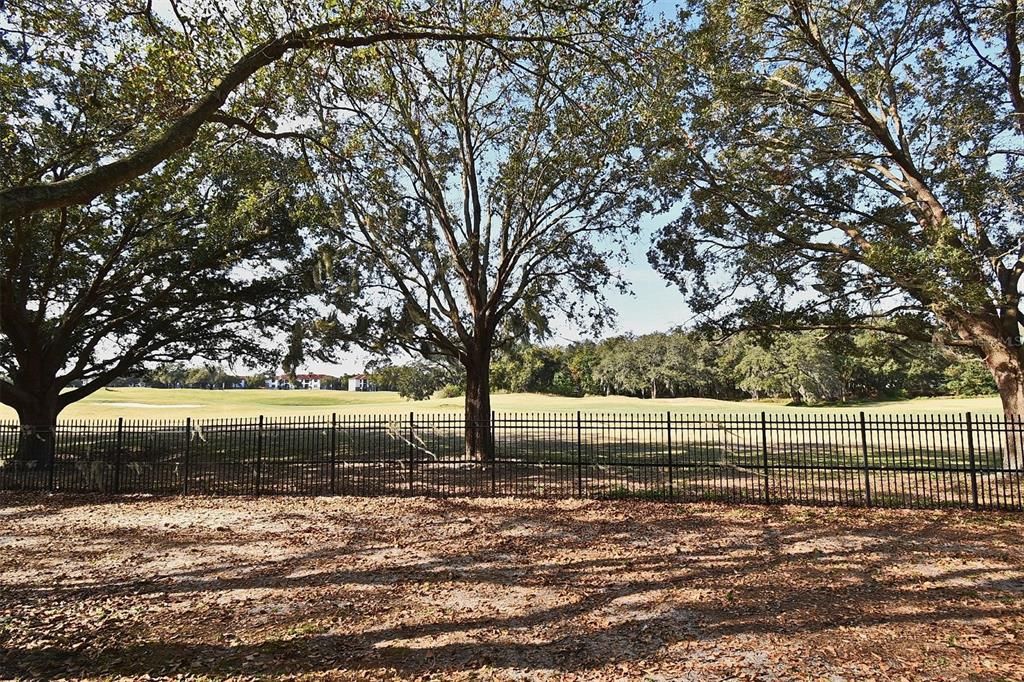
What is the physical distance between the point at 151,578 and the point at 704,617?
700 centimetres

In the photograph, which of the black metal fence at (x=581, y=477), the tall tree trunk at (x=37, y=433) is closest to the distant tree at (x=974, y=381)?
the black metal fence at (x=581, y=477)

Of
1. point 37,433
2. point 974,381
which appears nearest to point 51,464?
point 37,433

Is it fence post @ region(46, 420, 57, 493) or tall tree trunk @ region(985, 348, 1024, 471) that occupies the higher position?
tall tree trunk @ region(985, 348, 1024, 471)

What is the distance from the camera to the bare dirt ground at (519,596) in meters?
4.95

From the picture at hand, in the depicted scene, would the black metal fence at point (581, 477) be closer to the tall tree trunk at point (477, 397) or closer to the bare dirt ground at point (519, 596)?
the tall tree trunk at point (477, 397)

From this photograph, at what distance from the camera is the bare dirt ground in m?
4.95

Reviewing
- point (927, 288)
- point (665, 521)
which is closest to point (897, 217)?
point (927, 288)

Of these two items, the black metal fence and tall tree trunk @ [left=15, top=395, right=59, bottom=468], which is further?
tall tree trunk @ [left=15, top=395, right=59, bottom=468]

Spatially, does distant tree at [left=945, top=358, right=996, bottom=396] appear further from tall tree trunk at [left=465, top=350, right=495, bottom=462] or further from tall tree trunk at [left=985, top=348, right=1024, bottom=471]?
tall tree trunk at [left=465, top=350, right=495, bottom=462]

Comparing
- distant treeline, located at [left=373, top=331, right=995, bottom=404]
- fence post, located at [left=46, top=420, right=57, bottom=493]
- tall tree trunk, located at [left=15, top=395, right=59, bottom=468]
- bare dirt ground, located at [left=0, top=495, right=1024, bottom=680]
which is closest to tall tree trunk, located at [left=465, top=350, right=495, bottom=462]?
bare dirt ground, located at [left=0, top=495, right=1024, bottom=680]

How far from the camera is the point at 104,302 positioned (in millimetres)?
20078

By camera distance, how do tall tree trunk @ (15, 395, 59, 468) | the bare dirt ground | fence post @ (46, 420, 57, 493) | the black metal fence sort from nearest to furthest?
the bare dirt ground < the black metal fence < fence post @ (46, 420, 57, 493) < tall tree trunk @ (15, 395, 59, 468)

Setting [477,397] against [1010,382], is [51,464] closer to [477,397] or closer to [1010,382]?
[477,397]

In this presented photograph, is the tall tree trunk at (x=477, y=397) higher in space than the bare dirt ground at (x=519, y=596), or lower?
higher
